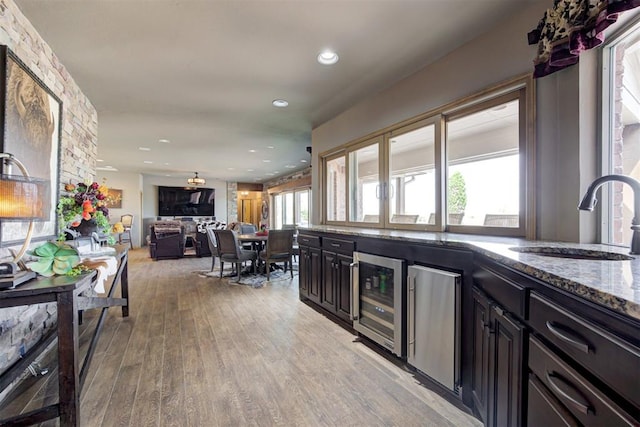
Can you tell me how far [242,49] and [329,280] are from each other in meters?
2.35

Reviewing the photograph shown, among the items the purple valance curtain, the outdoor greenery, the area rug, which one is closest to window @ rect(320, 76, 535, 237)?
the outdoor greenery

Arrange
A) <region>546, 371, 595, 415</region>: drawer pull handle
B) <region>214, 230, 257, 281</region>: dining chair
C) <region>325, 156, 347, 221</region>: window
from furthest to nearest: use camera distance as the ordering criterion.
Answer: <region>214, 230, 257, 281</region>: dining chair, <region>325, 156, 347, 221</region>: window, <region>546, 371, 595, 415</region>: drawer pull handle

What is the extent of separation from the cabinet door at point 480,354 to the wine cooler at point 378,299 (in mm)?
597

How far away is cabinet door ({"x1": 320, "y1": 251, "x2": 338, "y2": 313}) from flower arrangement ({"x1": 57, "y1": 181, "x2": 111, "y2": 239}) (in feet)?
7.27

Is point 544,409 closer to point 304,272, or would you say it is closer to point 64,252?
point 64,252

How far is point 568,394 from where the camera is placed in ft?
2.74

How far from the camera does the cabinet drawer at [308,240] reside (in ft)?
11.3

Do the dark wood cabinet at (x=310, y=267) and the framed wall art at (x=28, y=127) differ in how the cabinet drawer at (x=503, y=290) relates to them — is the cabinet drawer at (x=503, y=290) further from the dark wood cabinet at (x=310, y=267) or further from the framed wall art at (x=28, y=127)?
the framed wall art at (x=28, y=127)

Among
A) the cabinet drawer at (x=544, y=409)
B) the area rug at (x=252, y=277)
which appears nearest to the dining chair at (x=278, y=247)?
the area rug at (x=252, y=277)

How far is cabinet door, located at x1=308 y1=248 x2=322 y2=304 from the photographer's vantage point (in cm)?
342

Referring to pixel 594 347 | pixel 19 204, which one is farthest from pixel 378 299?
pixel 19 204

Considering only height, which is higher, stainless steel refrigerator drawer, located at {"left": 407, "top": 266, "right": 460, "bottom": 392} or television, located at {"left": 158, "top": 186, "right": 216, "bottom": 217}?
television, located at {"left": 158, "top": 186, "right": 216, "bottom": 217}

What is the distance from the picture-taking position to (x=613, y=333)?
2.29ft

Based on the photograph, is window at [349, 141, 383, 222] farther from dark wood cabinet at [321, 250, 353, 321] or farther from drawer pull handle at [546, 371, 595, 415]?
drawer pull handle at [546, 371, 595, 415]
